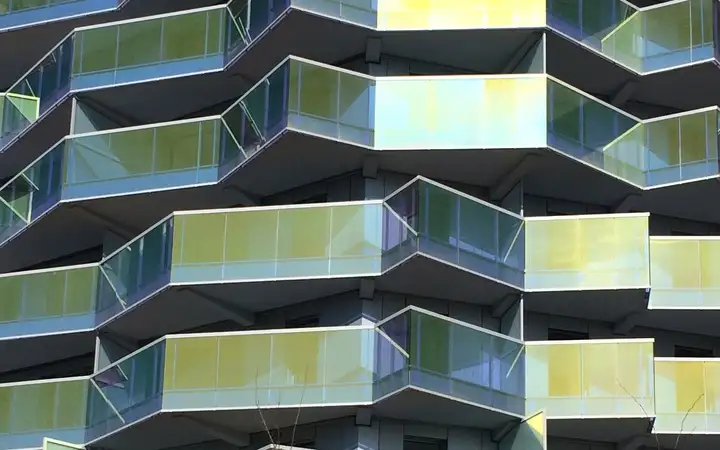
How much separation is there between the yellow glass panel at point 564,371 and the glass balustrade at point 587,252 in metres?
1.25

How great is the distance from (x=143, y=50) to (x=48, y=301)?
5.51 metres

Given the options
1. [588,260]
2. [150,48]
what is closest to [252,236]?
[150,48]

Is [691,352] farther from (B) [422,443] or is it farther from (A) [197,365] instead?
(A) [197,365]

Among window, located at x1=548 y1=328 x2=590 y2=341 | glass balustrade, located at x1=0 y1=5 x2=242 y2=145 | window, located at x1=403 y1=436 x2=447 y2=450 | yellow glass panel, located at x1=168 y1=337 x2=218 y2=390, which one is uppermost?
glass balustrade, located at x1=0 y1=5 x2=242 y2=145

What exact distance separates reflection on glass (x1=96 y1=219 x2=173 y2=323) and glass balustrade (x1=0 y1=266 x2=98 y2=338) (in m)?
0.38

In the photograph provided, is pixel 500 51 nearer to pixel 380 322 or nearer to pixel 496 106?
pixel 496 106

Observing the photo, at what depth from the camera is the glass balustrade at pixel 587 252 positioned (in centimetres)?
3353

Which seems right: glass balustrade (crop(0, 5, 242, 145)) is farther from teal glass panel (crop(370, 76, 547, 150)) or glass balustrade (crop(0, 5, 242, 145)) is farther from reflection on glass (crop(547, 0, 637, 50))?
reflection on glass (crop(547, 0, 637, 50))

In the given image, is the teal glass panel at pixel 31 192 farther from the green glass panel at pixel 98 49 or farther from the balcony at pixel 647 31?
the balcony at pixel 647 31

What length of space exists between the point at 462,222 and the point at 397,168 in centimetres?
209

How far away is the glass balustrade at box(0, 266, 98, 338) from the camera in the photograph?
36.8m

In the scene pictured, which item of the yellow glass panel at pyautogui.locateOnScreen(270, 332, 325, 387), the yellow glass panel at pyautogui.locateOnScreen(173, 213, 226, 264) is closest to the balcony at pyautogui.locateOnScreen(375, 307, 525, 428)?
the yellow glass panel at pyautogui.locateOnScreen(270, 332, 325, 387)

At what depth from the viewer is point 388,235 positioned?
33062 millimetres

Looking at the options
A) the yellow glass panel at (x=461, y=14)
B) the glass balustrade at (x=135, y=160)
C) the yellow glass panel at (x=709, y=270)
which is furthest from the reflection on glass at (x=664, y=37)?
the glass balustrade at (x=135, y=160)
